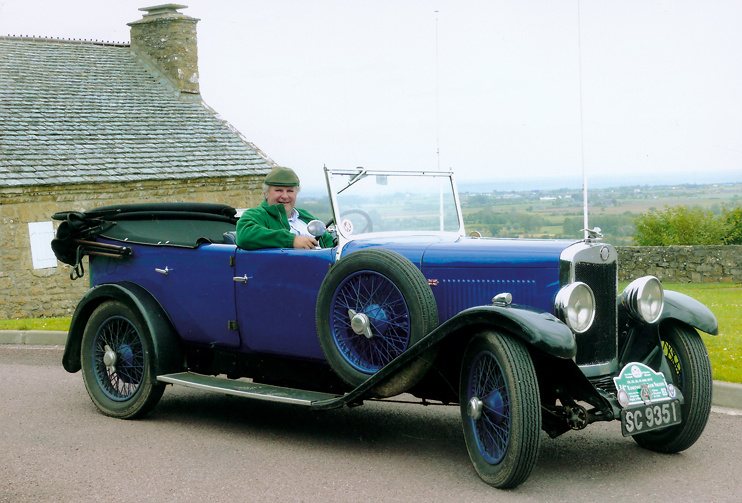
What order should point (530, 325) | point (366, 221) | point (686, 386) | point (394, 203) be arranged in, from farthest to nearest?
point (394, 203), point (366, 221), point (686, 386), point (530, 325)

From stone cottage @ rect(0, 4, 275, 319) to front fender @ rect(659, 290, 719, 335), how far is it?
45.5 ft

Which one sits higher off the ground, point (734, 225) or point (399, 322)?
point (399, 322)

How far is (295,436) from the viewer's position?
5.28 m

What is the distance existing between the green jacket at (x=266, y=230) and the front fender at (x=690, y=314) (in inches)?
89.5

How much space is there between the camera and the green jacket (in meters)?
5.32

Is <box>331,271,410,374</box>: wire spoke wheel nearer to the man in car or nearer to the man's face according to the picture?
the man in car

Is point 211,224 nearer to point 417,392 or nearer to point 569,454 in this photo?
point 417,392

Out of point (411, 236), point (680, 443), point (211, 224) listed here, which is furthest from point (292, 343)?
point (680, 443)

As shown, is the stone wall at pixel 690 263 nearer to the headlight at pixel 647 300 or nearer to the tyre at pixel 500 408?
the headlight at pixel 647 300

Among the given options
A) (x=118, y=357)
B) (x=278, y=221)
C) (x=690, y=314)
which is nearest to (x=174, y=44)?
(x=118, y=357)

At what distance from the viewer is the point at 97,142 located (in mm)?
18141

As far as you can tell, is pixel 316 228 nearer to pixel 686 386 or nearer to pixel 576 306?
pixel 576 306

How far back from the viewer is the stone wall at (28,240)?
A: 15.5 metres

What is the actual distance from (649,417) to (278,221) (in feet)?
9.39
